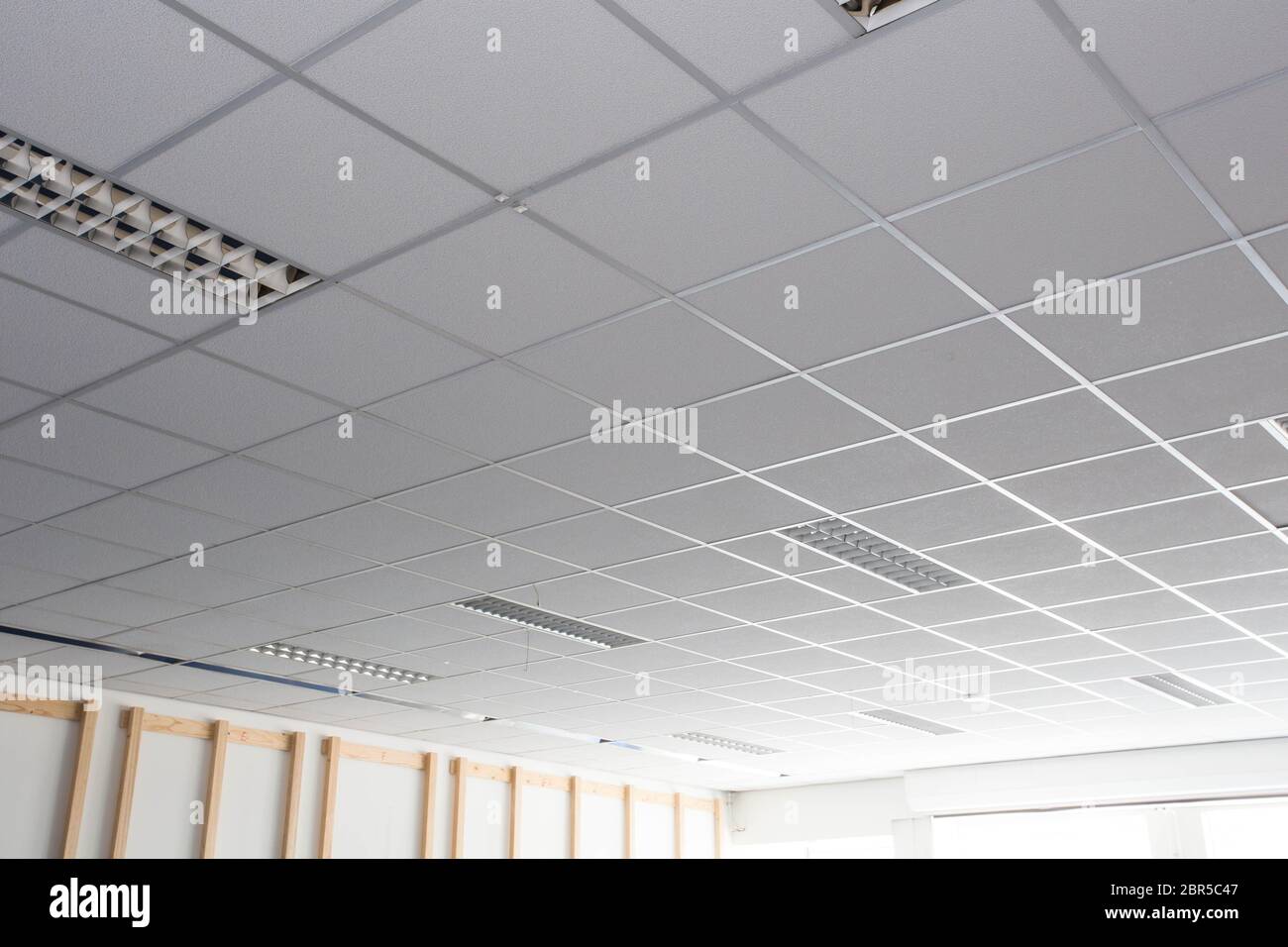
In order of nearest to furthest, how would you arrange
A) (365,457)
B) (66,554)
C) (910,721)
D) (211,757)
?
(365,457) → (66,554) → (211,757) → (910,721)

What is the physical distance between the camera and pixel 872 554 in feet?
18.8

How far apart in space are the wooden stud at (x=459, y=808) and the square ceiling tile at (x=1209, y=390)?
7.80 m

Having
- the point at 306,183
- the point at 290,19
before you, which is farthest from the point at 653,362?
the point at 290,19

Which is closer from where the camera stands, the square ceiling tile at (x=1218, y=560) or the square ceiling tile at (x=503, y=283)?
the square ceiling tile at (x=503, y=283)

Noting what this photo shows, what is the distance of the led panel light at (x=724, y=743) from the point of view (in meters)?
10.2

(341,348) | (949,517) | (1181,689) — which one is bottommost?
(1181,689)

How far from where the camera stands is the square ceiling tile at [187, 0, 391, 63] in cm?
240

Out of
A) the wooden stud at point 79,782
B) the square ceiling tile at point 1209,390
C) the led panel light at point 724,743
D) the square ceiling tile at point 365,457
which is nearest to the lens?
the square ceiling tile at point 1209,390

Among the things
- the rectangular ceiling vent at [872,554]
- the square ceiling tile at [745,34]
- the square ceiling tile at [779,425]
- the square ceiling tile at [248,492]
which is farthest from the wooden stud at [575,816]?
the square ceiling tile at [745,34]

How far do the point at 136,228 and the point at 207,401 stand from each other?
1.00 m

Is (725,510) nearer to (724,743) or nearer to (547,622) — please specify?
(547,622)

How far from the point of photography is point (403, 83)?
2627 mm

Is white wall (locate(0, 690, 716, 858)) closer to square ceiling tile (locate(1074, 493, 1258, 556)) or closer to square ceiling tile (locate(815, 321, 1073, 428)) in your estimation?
square ceiling tile (locate(815, 321, 1073, 428))

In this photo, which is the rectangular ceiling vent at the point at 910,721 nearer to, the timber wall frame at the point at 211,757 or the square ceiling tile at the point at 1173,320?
the timber wall frame at the point at 211,757
